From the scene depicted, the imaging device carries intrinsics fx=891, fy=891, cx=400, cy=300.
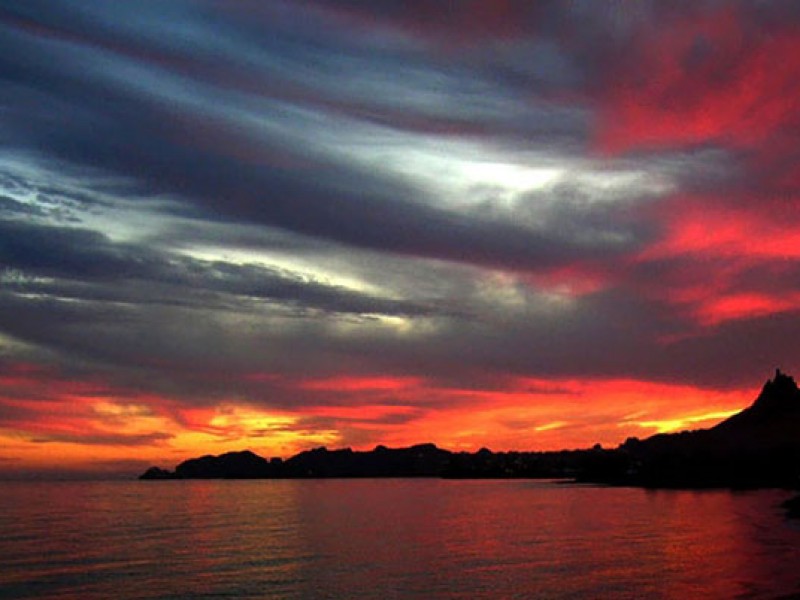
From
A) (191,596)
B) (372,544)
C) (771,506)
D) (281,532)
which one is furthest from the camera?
(771,506)

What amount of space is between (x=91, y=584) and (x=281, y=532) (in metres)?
55.5

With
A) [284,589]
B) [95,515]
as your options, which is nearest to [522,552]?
[284,589]

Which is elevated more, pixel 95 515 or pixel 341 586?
pixel 95 515

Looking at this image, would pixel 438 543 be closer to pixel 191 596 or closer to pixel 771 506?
pixel 191 596

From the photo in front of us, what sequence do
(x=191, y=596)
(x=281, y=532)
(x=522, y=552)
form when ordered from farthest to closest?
(x=281, y=532) < (x=522, y=552) < (x=191, y=596)

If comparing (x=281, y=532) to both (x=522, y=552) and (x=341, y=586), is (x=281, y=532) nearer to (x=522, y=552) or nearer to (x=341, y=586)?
(x=522, y=552)

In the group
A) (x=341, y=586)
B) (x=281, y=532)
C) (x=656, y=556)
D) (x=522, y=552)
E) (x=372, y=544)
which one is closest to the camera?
(x=341, y=586)

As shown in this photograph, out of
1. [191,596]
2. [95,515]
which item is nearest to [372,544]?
[191,596]

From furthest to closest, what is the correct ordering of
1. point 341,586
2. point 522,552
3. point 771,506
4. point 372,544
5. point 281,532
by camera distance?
point 771,506
point 281,532
point 372,544
point 522,552
point 341,586

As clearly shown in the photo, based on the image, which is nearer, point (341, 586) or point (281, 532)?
point (341, 586)

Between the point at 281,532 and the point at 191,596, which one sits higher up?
the point at 281,532

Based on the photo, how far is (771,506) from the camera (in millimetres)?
174375

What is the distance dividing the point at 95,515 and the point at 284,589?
405ft

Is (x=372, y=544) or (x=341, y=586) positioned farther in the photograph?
(x=372, y=544)
